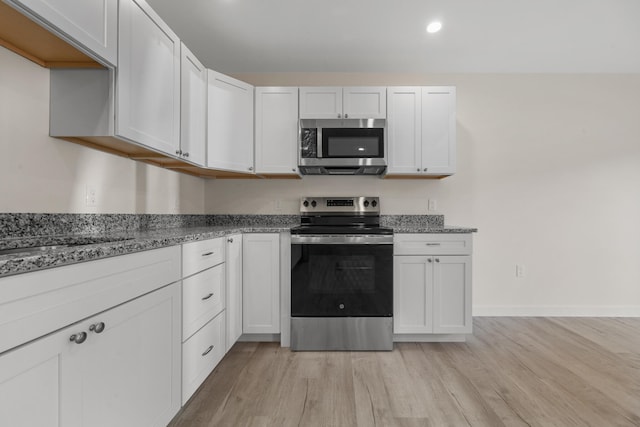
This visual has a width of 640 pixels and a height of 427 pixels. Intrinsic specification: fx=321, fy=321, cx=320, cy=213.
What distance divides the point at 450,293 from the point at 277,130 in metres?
2.01

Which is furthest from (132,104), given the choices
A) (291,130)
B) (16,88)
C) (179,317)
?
(291,130)

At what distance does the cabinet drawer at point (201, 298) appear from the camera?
166 cm

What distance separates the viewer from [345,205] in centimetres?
319

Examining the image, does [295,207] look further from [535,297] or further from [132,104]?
[535,297]

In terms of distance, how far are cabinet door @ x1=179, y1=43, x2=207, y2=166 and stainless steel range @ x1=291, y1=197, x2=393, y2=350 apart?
3.14ft

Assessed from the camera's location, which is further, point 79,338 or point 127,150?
point 127,150

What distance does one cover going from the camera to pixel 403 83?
3.27m

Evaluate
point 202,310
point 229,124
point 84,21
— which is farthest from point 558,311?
point 84,21

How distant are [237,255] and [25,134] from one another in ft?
4.66

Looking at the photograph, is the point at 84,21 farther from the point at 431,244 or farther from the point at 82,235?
the point at 431,244

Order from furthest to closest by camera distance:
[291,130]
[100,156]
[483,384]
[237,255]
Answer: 1. [291,130]
2. [237,255]
3. [483,384]
4. [100,156]

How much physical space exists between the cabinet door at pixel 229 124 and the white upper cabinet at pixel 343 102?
51 cm

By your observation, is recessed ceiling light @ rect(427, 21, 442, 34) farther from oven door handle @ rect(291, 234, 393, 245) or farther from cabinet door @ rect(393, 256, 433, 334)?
cabinet door @ rect(393, 256, 433, 334)

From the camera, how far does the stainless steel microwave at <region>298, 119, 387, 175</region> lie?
2844 millimetres
